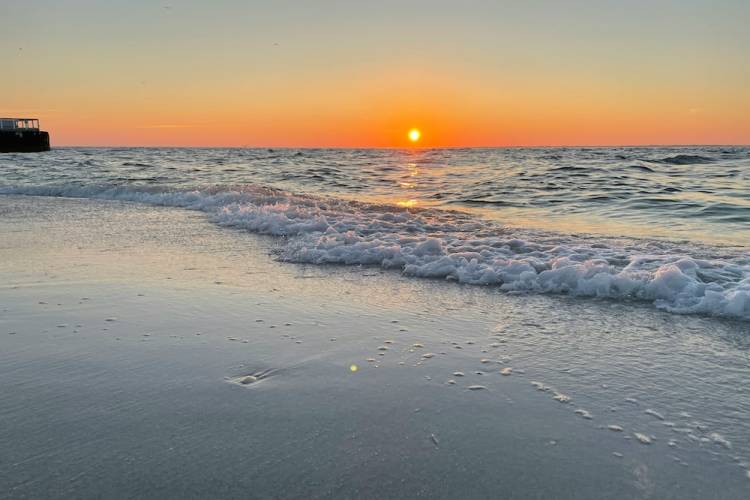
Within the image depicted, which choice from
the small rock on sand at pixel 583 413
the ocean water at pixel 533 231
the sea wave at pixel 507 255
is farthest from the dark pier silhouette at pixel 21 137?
the small rock on sand at pixel 583 413

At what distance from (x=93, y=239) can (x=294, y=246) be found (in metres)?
2.80

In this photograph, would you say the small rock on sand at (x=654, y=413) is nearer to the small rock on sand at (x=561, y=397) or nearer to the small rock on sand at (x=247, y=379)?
the small rock on sand at (x=561, y=397)

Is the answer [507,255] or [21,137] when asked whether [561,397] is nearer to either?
[507,255]

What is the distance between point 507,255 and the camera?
19.7 ft

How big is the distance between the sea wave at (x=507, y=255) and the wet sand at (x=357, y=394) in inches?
13.5

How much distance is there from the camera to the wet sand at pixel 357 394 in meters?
2.05

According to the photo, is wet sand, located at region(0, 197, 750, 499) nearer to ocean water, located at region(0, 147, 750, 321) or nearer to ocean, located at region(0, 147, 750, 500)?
ocean, located at region(0, 147, 750, 500)

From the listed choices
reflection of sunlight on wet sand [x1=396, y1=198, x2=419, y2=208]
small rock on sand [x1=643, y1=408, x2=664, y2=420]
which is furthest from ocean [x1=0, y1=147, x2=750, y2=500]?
reflection of sunlight on wet sand [x1=396, y1=198, x2=419, y2=208]

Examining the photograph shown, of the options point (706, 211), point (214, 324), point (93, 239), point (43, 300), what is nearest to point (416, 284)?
point (214, 324)

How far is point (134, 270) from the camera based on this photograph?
17.9 feet

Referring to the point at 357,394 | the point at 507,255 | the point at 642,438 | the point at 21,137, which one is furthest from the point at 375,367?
the point at 21,137

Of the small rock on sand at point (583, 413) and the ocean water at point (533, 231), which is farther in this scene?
the ocean water at point (533, 231)

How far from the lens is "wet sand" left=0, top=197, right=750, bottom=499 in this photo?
2049 mm

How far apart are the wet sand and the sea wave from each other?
34cm
